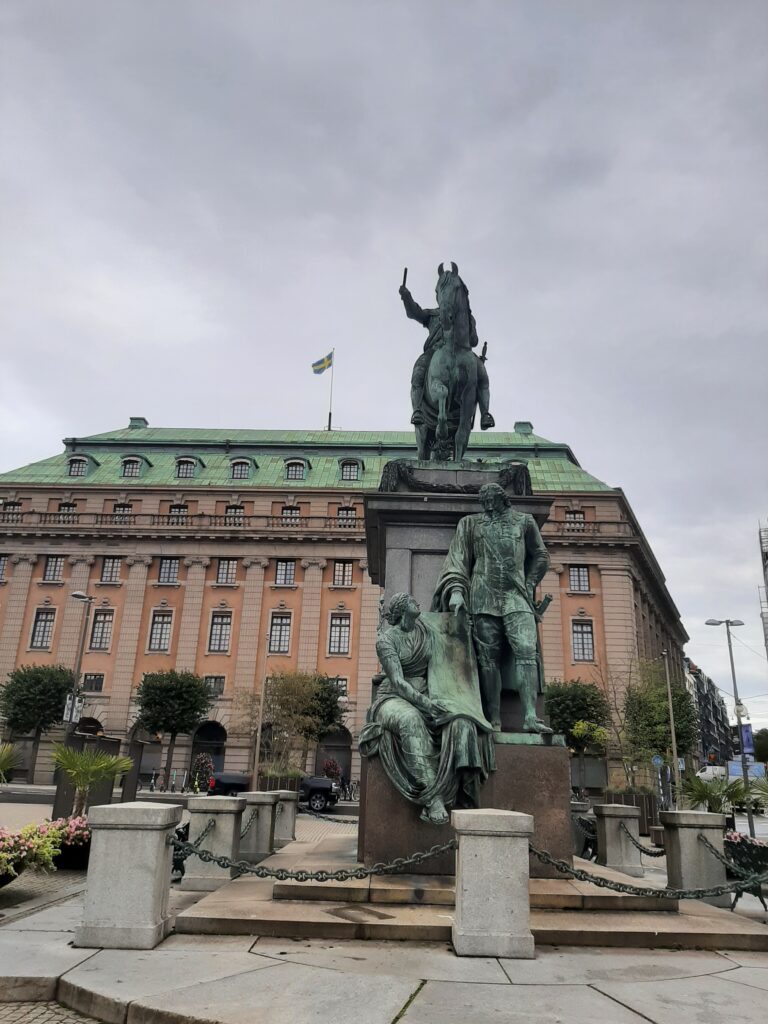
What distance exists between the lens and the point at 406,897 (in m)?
6.91

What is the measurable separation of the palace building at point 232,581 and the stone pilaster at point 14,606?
11cm

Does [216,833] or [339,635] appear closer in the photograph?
[216,833]

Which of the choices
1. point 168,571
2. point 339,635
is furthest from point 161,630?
point 339,635

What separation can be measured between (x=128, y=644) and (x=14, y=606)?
9109 millimetres

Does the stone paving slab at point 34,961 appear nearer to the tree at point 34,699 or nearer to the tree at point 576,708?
the tree at point 576,708

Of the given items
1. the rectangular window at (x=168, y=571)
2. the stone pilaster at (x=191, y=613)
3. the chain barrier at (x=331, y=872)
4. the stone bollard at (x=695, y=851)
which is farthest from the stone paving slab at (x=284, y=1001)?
the rectangular window at (x=168, y=571)

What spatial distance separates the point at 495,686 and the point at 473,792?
4.52 feet

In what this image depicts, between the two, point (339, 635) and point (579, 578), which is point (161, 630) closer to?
point (339, 635)

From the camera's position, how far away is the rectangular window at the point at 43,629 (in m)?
54.1

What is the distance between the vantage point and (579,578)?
178 feet

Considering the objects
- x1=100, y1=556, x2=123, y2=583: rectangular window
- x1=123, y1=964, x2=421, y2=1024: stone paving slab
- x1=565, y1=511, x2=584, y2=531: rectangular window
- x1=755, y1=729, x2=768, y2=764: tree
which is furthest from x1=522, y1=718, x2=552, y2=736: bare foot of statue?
x1=755, y1=729, x2=768, y2=764: tree

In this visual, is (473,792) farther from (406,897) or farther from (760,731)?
(760,731)

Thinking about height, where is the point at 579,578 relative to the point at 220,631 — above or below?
above

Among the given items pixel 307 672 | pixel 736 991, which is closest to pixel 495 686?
pixel 736 991
